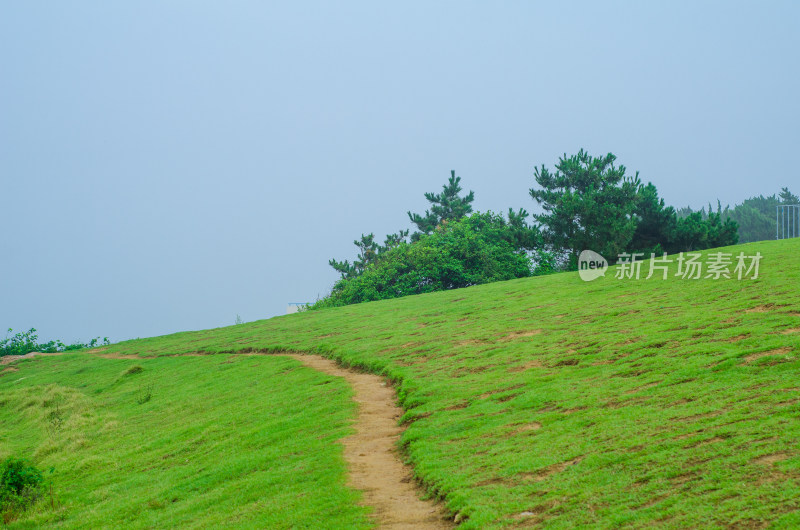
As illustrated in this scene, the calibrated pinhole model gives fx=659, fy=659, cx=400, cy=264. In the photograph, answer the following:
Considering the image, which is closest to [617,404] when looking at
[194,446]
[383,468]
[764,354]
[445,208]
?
[764,354]

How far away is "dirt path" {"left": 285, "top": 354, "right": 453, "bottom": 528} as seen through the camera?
404 inches

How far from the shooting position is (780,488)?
776cm

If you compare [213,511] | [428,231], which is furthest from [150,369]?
[428,231]

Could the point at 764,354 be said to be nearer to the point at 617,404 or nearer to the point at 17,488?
the point at 617,404

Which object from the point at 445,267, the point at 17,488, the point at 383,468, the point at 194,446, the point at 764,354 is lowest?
the point at 17,488

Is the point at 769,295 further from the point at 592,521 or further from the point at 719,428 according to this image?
the point at 592,521

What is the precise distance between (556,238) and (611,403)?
4412 cm

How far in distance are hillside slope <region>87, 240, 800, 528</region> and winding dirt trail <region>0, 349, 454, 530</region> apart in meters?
0.39

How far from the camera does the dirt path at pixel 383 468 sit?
10250 millimetres

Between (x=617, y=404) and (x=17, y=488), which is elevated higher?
(x=617, y=404)

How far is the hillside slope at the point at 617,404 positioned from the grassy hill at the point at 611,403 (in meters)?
0.04

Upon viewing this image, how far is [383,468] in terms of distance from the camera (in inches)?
510

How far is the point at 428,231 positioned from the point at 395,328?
55.7 metres

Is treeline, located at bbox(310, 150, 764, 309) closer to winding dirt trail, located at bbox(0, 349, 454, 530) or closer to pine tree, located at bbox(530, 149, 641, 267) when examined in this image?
pine tree, located at bbox(530, 149, 641, 267)
